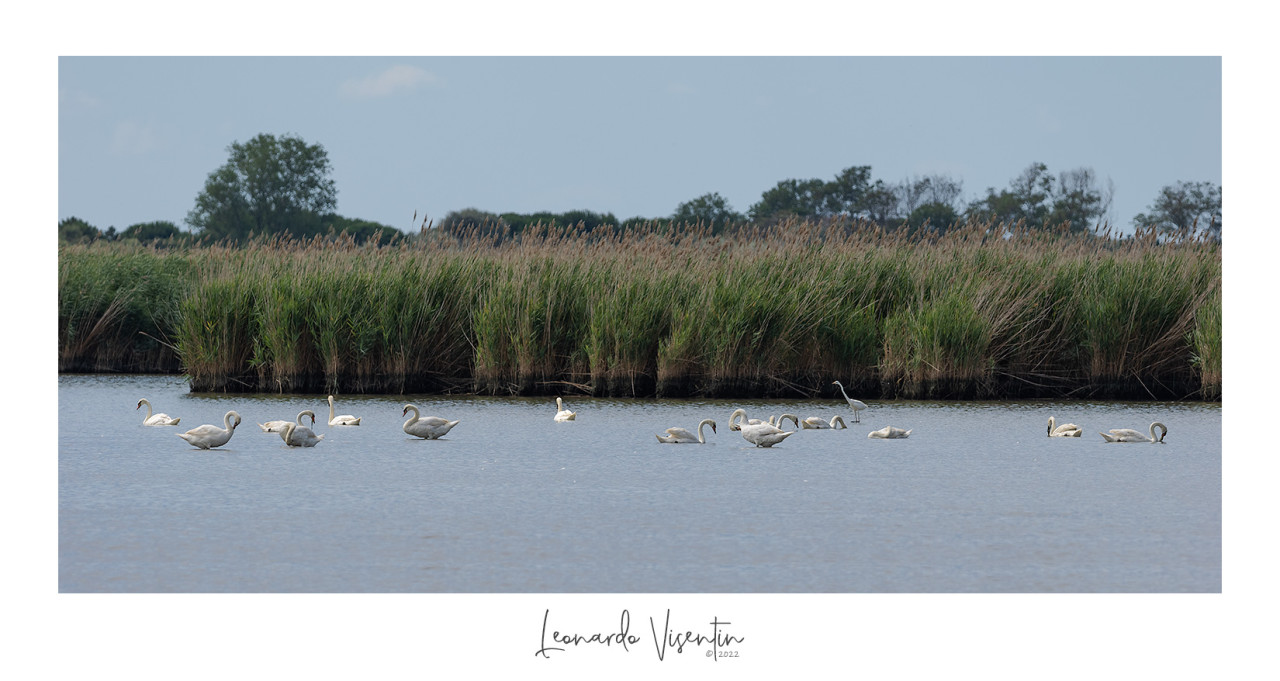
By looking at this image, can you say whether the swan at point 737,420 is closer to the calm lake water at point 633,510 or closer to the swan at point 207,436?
the calm lake water at point 633,510

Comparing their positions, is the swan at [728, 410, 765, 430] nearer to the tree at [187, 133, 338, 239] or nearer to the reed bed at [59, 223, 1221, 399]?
the reed bed at [59, 223, 1221, 399]

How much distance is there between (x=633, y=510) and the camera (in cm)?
730

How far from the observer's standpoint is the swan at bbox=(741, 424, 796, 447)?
33.2 feet

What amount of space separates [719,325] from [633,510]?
694cm

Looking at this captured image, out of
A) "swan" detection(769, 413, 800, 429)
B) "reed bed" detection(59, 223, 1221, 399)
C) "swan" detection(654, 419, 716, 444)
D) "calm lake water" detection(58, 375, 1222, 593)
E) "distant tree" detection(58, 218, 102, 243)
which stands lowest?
"calm lake water" detection(58, 375, 1222, 593)

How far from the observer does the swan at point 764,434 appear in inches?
399

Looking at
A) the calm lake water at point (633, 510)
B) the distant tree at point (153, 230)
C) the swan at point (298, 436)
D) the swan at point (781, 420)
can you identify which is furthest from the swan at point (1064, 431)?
the distant tree at point (153, 230)

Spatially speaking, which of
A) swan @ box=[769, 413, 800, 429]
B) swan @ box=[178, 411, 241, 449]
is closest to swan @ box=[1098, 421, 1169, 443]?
swan @ box=[769, 413, 800, 429]

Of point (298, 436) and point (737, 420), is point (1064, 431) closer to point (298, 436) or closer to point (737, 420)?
point (737, 420)

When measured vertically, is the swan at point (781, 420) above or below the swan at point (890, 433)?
above

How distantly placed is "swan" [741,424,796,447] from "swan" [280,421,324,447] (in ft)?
11.5

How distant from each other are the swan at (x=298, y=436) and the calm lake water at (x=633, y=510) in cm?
11

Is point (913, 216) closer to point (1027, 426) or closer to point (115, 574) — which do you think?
point (1027, 426)

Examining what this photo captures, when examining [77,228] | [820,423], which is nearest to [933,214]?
[77,228]
